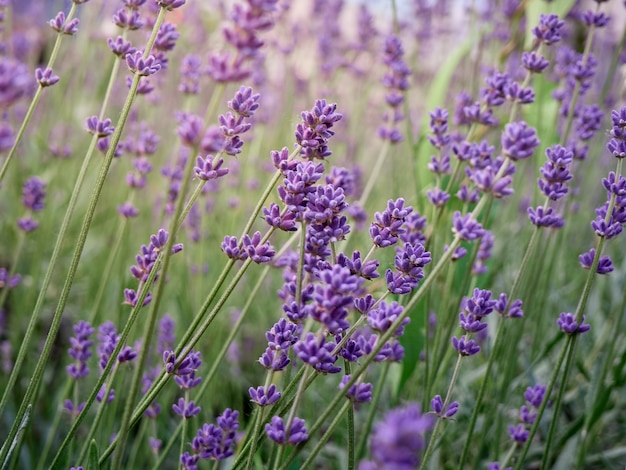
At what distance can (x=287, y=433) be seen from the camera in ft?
2.78

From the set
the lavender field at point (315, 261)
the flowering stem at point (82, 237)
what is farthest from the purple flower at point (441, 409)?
the flowering stem at point (82, 237)

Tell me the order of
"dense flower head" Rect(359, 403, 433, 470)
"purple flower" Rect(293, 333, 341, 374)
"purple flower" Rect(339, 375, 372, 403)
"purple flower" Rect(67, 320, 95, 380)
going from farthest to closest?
1. "purple flower" Rect(67, 320, 95, 380)
2. "purple flower" Rect(339, 375, 372, 403)
3. "purple flower" Rect(293, 333, 341, 374)
4. "dense flower head" Rect(359, 403, 433, 470)

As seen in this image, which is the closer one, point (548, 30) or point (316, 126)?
point (316, 126)

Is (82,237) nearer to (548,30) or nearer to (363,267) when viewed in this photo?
(363,267)

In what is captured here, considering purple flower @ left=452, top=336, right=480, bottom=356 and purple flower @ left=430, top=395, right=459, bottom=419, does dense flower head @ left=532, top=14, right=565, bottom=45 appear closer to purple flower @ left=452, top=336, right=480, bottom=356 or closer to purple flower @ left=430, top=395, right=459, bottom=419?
purple flower @ left=452, top=336, right=480, bottom=356

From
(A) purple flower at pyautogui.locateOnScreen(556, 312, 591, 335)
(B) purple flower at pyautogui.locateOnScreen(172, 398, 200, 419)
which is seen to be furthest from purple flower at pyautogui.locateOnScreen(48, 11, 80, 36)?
(A) purple flower at pyautogui.locateOnScreen(556, 312, 591, 335)

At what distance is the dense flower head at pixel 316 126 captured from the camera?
3.24 ft

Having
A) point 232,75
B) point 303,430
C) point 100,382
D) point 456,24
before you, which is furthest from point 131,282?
point 456,24

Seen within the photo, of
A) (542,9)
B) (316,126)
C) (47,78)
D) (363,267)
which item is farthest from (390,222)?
(542,9)

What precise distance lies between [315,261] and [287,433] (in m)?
0.31

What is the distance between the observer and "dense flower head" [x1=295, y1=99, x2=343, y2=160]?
99 centimetres

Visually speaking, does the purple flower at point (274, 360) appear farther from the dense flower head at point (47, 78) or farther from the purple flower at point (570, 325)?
the dense flower head at point (47, 78)

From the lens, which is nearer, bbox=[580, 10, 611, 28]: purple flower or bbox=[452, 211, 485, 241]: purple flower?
bbox=[452, 211, 485, 241]: purple flower

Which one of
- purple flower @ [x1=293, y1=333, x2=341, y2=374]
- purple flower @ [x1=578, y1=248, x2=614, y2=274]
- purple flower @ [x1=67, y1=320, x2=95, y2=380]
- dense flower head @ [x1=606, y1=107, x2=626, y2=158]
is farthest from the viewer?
purple flower @ [x1=67, y1=320, x2=95, y2=380]
